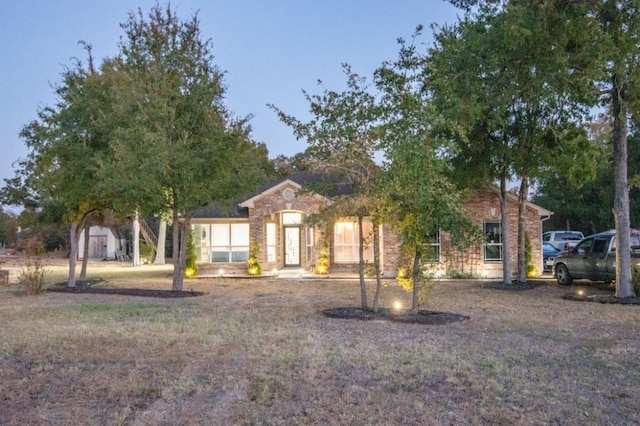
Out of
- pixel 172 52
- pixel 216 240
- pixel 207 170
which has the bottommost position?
pixel 216 240

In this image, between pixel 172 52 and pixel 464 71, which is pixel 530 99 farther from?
pixel 172 52

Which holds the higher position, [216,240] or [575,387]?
[216,240]

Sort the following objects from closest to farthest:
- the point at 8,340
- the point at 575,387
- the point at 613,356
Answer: the point at 575,387
the point at 613,356
the point at 8,340

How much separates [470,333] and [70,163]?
43.0ft

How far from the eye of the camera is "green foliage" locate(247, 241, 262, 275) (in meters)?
23.0

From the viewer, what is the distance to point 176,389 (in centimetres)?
602

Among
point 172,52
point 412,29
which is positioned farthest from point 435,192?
point 172,52

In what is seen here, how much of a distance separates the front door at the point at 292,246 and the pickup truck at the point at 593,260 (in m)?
11.1

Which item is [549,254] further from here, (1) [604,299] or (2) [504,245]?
(1) [604,299]

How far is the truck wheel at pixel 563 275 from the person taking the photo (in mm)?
18266

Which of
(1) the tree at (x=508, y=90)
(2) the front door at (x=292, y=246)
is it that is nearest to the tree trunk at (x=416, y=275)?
(1) the tree at (x=508, y=90)

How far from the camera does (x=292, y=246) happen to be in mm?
25344

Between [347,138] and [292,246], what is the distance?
1445 cm

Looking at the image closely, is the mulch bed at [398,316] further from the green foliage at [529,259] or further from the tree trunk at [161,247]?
the tree trunk at [161,247]
